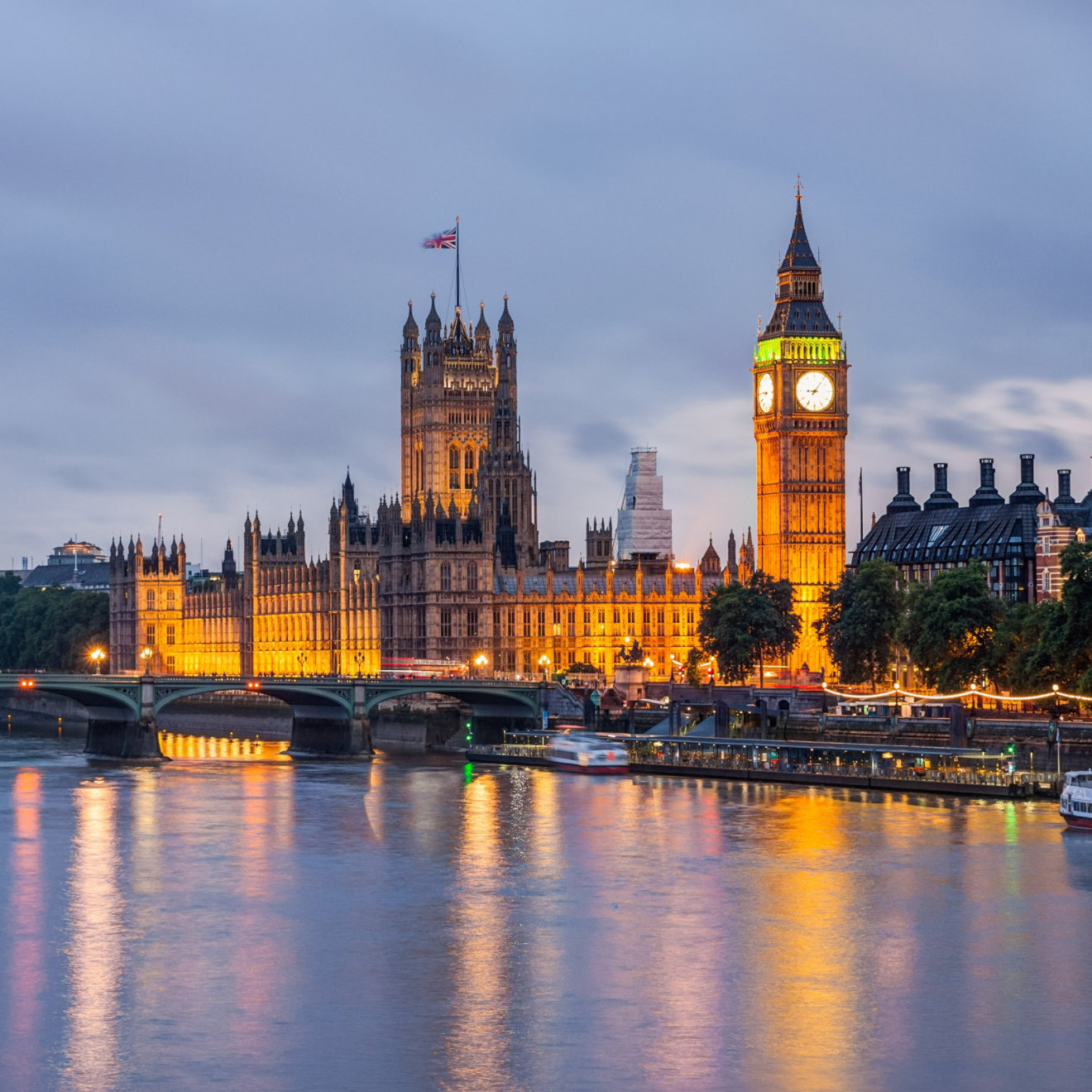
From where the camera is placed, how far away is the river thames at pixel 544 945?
124 feet

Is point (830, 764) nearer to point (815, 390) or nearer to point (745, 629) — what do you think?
point (745, 629)

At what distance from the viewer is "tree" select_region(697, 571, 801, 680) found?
11206cm

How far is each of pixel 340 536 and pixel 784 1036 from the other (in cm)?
10568

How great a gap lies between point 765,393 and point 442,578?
20.6 meters

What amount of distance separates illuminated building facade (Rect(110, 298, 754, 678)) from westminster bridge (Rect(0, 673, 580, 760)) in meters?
17.7

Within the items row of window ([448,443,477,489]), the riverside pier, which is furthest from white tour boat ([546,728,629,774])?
row of window ([448,443,477,489])

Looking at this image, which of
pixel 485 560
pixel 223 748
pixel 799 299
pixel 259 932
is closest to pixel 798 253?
pixel 799 299

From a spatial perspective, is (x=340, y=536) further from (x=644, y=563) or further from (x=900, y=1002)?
(x=900, y=1002)

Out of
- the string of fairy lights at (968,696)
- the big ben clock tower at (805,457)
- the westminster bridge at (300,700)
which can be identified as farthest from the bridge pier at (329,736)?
the big ben clock tower at (805,457)

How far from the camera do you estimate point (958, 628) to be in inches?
3563

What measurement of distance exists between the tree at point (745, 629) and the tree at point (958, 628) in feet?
60.4

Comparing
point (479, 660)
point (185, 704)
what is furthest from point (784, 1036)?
point (185, 704)

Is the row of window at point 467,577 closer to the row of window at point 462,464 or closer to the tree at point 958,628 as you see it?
the row of window at point 462,464

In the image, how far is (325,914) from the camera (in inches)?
2032
